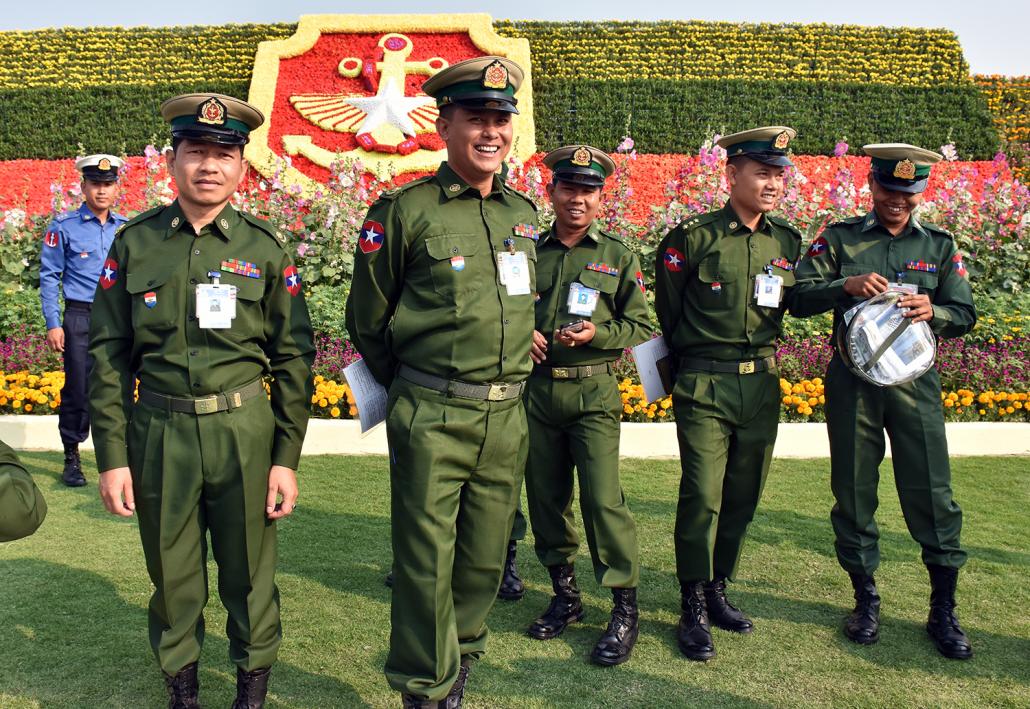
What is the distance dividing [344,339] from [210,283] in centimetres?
509

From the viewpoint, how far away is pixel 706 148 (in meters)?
10.0

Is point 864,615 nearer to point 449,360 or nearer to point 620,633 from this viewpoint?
point 620,633

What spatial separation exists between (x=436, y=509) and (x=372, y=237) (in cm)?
101

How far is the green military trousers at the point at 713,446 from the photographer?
402 cm

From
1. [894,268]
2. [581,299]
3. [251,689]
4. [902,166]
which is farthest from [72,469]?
[902,166]

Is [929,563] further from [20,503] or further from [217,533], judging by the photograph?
[20,503]

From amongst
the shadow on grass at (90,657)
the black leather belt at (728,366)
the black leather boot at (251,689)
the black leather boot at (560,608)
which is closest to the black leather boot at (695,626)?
the black leather boot at (560,608)

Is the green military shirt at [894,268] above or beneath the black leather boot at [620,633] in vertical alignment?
above

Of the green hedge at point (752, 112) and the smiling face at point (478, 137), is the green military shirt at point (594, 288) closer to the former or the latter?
the smiling face at point (478, 137)

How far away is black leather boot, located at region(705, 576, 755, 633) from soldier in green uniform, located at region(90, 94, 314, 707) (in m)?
2.18

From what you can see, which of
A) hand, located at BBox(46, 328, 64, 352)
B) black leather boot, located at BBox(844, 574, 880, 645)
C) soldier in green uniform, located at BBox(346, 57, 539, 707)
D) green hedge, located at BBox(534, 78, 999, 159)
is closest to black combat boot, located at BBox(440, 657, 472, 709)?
soldier in green uniform, located at BBox(346, 57, 539, 707)

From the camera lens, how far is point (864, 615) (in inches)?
159

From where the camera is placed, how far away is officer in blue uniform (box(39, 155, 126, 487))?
6.23 metres

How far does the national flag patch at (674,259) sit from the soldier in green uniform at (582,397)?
168 millimetres
